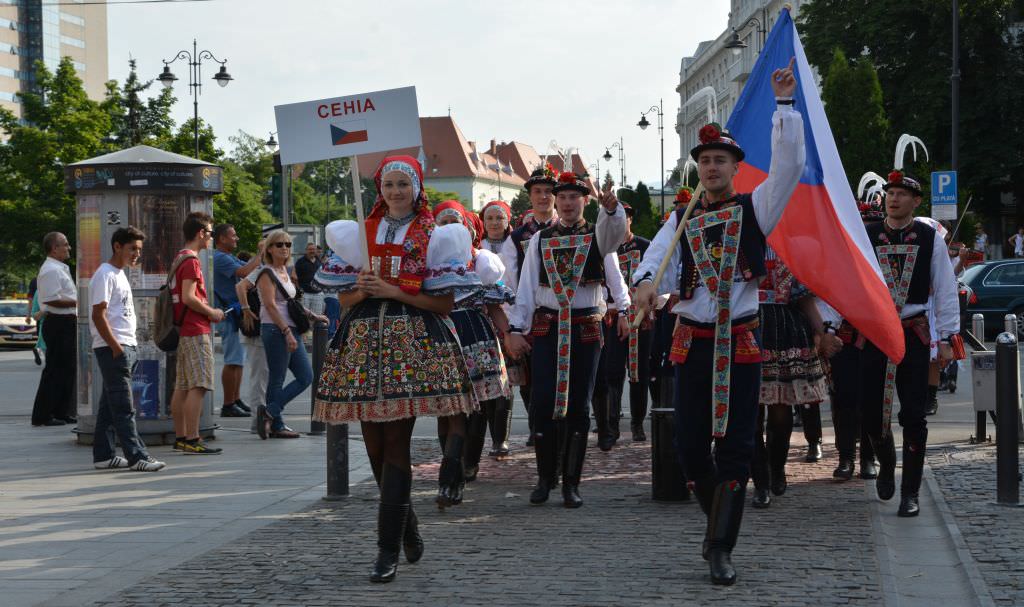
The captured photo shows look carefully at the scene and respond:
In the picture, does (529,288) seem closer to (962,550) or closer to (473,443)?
(473,443)

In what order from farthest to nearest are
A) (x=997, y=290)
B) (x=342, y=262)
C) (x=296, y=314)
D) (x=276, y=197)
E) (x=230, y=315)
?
(x=276, y=197)
(x=997, y=290)
(x=230, y=315)
(x=296, y=314)
(x=342, y=262)

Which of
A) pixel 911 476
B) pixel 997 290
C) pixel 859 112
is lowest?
pixel 911 476

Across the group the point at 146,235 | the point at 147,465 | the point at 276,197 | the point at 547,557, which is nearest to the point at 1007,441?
the point at 547,557

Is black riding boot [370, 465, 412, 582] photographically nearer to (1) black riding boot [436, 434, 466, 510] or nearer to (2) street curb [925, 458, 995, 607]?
(1) black riding boot [436, 434, 466, 510]

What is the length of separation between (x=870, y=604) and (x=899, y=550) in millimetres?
1359

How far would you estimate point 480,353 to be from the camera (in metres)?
8.23

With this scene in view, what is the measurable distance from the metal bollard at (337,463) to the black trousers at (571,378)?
48.6 inches

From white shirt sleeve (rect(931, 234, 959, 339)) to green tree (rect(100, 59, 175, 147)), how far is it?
140 feet

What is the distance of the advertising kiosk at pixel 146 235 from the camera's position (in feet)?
36.0

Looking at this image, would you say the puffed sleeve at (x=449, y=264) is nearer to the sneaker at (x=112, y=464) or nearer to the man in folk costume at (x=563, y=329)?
the man in folk costume at (x=563, y=329)

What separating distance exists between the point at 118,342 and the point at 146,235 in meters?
2.01

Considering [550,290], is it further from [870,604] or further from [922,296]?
[870,604]

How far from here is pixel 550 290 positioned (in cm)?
820

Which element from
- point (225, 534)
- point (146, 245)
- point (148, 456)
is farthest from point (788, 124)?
point (146, 245)
